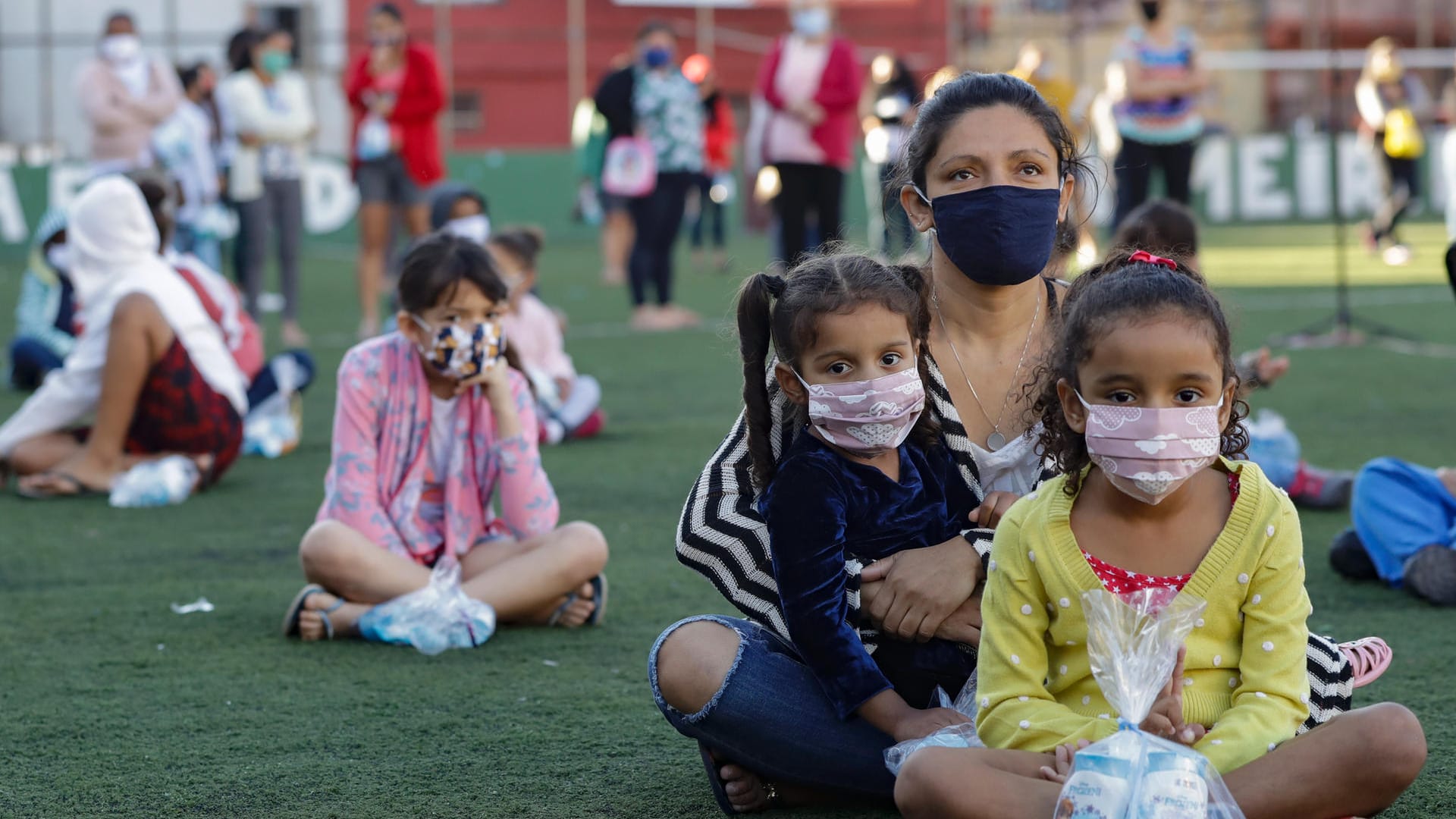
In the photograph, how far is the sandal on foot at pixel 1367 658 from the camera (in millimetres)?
2867

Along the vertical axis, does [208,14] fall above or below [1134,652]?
above

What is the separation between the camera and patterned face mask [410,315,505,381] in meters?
4.23

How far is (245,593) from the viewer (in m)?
4.71

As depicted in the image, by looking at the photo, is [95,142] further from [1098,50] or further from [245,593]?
[1098,50]

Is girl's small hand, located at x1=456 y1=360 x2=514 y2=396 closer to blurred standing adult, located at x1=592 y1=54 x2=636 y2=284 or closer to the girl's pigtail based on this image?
the girl's pigtail

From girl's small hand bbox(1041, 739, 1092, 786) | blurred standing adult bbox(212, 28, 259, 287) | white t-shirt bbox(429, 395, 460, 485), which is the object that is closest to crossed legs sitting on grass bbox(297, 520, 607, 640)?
white t-shirt bbox(429, 395, 460, 485)

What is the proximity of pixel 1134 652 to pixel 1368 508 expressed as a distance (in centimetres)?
241

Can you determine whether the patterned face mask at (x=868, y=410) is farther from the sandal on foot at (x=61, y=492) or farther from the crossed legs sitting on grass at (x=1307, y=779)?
the sandal on foot at (x=61, y=492)

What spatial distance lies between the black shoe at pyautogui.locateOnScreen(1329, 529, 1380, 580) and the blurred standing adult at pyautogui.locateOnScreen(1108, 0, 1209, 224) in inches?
208

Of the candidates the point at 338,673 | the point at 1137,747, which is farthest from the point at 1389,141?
the point at 1137,747

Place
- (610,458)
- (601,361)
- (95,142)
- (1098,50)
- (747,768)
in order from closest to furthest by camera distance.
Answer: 1. (747,768)
2. (610,458)
3. (601,361)
4. (95,142)
5. (1098,50)

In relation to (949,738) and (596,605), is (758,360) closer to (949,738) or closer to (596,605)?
(949,738)

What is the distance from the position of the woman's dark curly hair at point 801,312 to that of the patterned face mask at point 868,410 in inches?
3.2

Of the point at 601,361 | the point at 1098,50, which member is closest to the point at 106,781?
the point at 601,361
